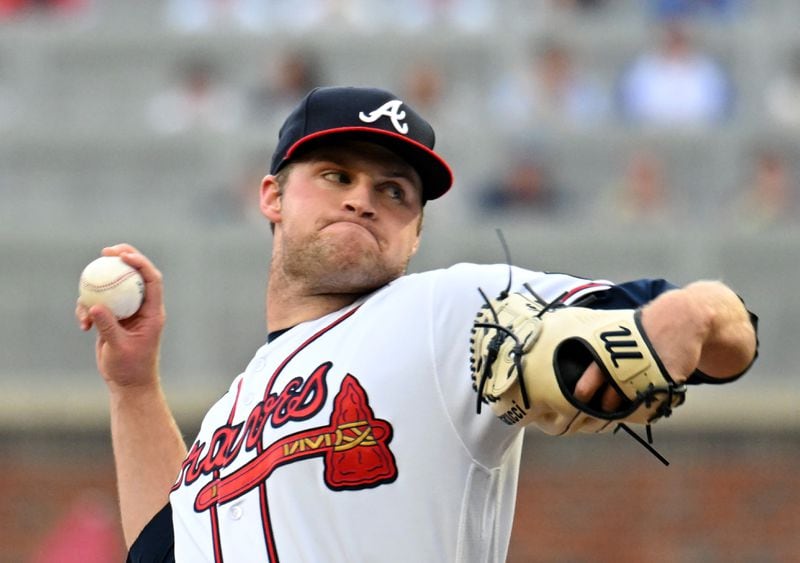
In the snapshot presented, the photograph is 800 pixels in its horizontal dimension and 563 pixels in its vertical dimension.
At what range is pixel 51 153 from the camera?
9992 mm

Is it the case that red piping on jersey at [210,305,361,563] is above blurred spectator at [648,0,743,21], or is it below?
below

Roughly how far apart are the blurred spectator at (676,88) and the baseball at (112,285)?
21.1ft

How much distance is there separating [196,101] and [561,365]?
26.2ft

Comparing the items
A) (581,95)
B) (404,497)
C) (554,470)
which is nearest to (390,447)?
(404,497)

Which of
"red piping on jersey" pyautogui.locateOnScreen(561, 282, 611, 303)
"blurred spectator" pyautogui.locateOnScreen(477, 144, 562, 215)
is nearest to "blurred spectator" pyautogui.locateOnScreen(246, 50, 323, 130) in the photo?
"blurred spectator" pyautogui.locateOnScreen(477, 144, 562, 215)

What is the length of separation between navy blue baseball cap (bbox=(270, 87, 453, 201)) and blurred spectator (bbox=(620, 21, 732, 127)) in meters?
6.48

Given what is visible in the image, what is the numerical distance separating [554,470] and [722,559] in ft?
3.53

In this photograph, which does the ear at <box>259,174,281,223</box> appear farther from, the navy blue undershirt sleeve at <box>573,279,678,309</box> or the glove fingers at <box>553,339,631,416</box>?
the glove fingers at <box>553,339,631,416</box>

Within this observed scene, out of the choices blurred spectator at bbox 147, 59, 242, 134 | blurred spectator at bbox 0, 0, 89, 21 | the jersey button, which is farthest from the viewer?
blurred spectator at bbox 0, 0, 89, 21

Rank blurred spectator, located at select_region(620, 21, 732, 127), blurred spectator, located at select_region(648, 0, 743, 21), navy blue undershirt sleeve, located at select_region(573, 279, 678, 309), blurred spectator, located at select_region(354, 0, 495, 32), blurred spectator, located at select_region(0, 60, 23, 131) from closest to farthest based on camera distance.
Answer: navy blue undershirt sleeve, located at select_region(573, 279, 678, 309) < blurred spectator, located at select_region(620, 21, 732, 127) < blurred spectator, located at select_region(0, 60, 23, 131) < blurred spectator, located at select_region(354, 0, 495, 32) < blurred spectator, located at select_region(648, 0, 743, 21)

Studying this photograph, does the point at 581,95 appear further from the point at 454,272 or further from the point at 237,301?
the point at 454,272

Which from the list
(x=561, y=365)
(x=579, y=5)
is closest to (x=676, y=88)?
(x=579, y=5)

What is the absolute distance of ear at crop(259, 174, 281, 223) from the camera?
12.7 ft

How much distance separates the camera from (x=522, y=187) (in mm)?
9578
